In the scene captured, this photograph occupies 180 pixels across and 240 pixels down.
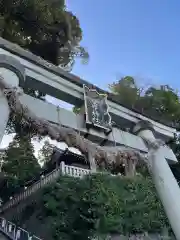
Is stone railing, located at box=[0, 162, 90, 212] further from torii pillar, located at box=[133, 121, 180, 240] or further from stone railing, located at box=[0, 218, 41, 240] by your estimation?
torii pillar, located at box=[133, 121, 180, 240]

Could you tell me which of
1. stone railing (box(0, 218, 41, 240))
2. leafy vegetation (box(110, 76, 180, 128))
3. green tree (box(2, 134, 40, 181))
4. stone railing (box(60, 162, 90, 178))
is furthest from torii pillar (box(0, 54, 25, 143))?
green tree (box(2, 134, 40, 181))

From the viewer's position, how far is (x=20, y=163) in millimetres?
13016

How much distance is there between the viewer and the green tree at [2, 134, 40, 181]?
12.1 metres

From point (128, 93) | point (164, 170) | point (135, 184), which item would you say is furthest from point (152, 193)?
point (164, 170)

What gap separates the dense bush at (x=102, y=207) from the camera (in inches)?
289

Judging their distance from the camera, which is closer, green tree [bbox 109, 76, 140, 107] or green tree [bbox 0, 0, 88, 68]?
green tree [bbox 109, 76, 140, 107]

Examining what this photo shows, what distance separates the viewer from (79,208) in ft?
25.4

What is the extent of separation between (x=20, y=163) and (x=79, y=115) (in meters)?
9.23

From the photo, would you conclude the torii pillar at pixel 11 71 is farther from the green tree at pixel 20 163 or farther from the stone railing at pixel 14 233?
the green tree at pixel 20 163

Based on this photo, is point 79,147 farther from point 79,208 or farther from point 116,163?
point 79,208

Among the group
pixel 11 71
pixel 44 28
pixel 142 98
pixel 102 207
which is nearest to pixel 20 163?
pixel 44 28

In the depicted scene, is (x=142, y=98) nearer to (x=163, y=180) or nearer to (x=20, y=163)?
(x=163, y=180)

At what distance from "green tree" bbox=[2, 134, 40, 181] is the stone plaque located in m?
7.64

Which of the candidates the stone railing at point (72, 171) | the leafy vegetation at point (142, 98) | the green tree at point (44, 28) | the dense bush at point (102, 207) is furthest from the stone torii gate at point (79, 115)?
the green tree at point (44, 28)
